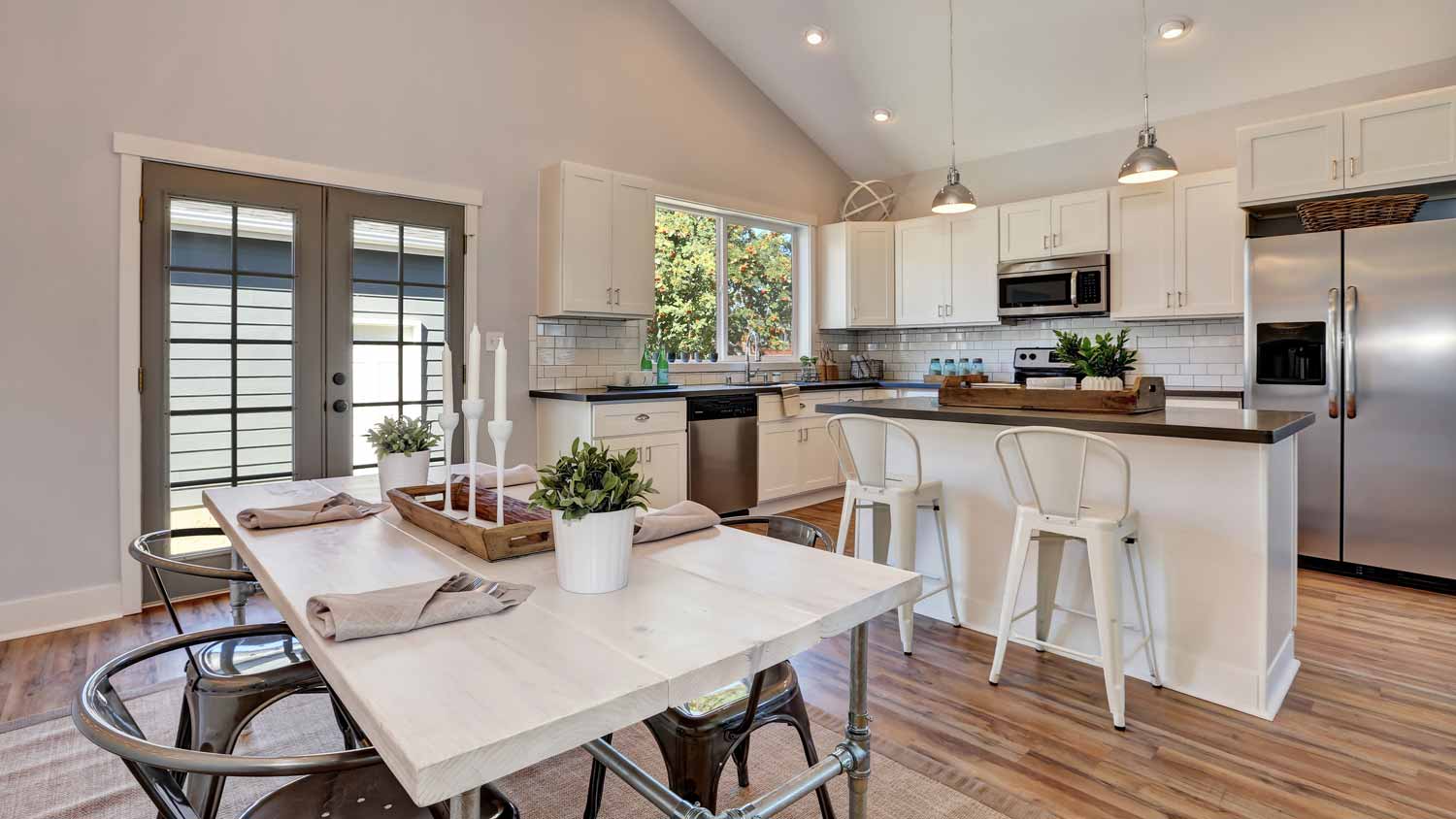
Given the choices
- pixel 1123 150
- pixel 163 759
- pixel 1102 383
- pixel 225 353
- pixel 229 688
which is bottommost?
pixel 229 688

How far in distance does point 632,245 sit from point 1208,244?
3.48 meters

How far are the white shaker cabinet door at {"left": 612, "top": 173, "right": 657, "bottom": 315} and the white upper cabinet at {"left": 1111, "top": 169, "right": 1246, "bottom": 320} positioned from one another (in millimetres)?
3017

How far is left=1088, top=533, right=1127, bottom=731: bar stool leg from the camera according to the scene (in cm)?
224

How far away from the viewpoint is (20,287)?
2908 mm

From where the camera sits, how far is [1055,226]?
5.09 meters

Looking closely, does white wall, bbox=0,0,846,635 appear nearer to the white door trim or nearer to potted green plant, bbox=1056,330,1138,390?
the white door trim

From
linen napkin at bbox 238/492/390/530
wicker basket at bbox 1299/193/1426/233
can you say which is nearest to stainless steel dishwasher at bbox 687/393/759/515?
linen napkin at bbox 238/492/390/530

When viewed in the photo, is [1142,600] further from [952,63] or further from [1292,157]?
[952,63]

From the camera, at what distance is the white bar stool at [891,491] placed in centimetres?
281

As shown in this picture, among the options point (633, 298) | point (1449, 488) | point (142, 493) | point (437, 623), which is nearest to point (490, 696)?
point (437, 623)

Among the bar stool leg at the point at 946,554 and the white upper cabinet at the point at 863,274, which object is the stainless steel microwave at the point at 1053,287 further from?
the bar stool leg at the point at 946,554

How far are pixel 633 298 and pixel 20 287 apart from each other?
278cm

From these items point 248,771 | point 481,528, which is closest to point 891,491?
point 481,528

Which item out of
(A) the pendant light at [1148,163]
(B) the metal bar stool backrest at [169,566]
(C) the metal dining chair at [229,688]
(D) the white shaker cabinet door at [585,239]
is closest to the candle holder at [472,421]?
(C) the metal dining chair at [229,688]
